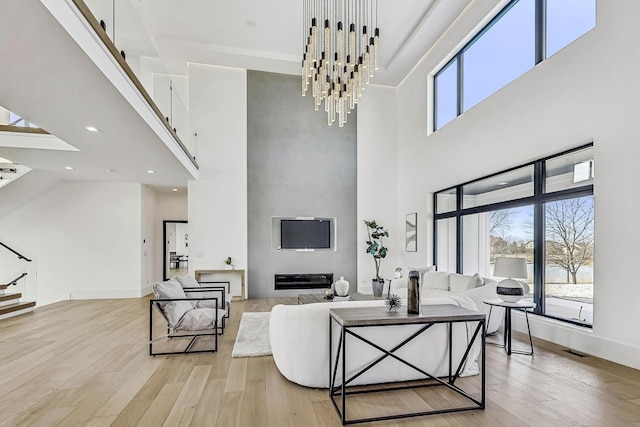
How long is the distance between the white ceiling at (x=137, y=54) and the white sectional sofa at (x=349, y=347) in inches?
110

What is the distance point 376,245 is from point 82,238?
6.88 m

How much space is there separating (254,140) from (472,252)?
17.7 feet

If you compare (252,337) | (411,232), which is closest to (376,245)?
(411,232)

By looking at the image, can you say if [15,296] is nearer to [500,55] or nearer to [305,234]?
[305,234]

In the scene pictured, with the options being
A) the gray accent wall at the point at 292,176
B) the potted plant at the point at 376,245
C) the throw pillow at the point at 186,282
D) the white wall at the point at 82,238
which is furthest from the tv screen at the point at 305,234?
the white wall at the point at 82,238

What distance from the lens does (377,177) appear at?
28.8 feet

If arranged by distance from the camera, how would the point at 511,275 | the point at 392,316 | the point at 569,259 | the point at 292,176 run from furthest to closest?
1. the point at 292,176
2. the point at 569,259
3. the point at 511,275
4. the point at 392,316

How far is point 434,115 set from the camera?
7.59 meters

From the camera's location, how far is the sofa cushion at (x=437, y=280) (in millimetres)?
5807

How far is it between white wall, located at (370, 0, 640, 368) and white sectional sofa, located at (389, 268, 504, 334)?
22.7 inches

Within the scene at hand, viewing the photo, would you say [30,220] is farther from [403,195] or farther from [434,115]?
[434,115]

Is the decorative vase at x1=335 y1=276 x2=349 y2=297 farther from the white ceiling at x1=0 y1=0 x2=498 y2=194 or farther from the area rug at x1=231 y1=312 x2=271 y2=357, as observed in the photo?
the white ceiling at x1=0 y1=0 x2=498 y2=194

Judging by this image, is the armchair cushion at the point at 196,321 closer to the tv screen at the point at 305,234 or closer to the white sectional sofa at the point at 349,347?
the white sectional sofa at the point at 349,347

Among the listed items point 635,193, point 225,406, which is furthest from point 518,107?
point 225,406
